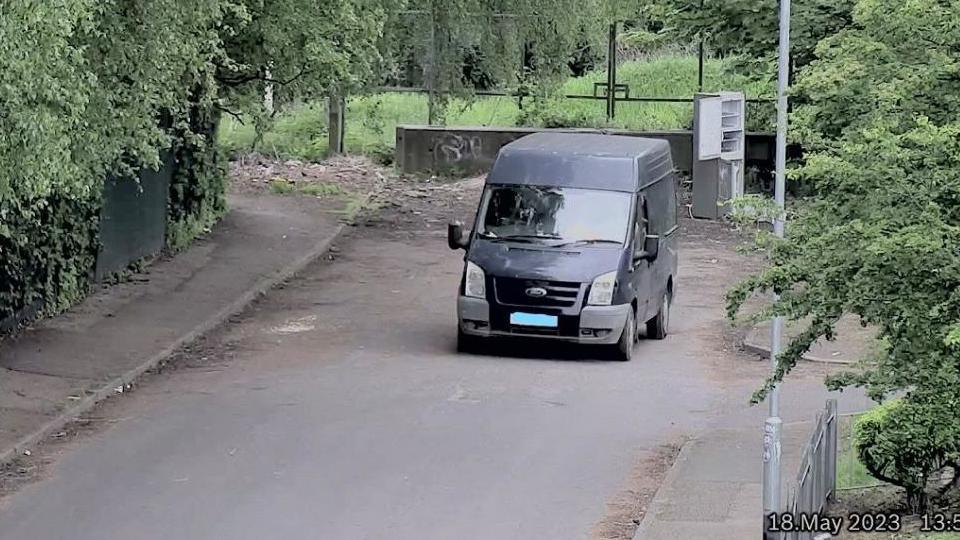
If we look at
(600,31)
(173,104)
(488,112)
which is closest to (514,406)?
(173,104)

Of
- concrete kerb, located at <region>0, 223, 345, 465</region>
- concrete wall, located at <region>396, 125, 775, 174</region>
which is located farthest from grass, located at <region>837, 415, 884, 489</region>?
concrete wall, located at <region>396, 125, 775, 174</region>

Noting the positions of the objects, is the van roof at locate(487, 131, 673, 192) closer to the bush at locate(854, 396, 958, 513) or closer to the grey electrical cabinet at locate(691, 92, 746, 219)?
the grey electrical cabinet at locate(691, 92, 746, 219)

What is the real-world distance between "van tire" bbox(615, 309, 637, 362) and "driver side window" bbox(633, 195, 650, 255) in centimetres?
78

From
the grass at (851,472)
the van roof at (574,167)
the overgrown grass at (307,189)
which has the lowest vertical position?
the grass at (851,472)

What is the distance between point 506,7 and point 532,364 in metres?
9.97

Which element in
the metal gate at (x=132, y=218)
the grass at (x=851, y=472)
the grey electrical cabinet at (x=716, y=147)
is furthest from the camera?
the grey electrical cabinet at (x=716, y=147)

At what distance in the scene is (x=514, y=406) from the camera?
49.0 ft

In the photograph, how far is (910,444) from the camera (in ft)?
31.6

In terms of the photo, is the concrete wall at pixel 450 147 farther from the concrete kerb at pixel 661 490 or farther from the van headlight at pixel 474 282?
the concrete kerb at pixel 661 490

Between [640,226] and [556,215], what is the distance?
1.02 m

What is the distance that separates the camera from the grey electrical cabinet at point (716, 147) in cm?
2453

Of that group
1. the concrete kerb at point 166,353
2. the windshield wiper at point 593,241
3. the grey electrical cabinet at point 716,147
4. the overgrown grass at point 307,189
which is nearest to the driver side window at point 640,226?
the windshield wiper at point 593,241

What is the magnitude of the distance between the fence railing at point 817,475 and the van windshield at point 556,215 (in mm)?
6870

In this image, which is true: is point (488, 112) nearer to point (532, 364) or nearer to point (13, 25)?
point (532, 364)
